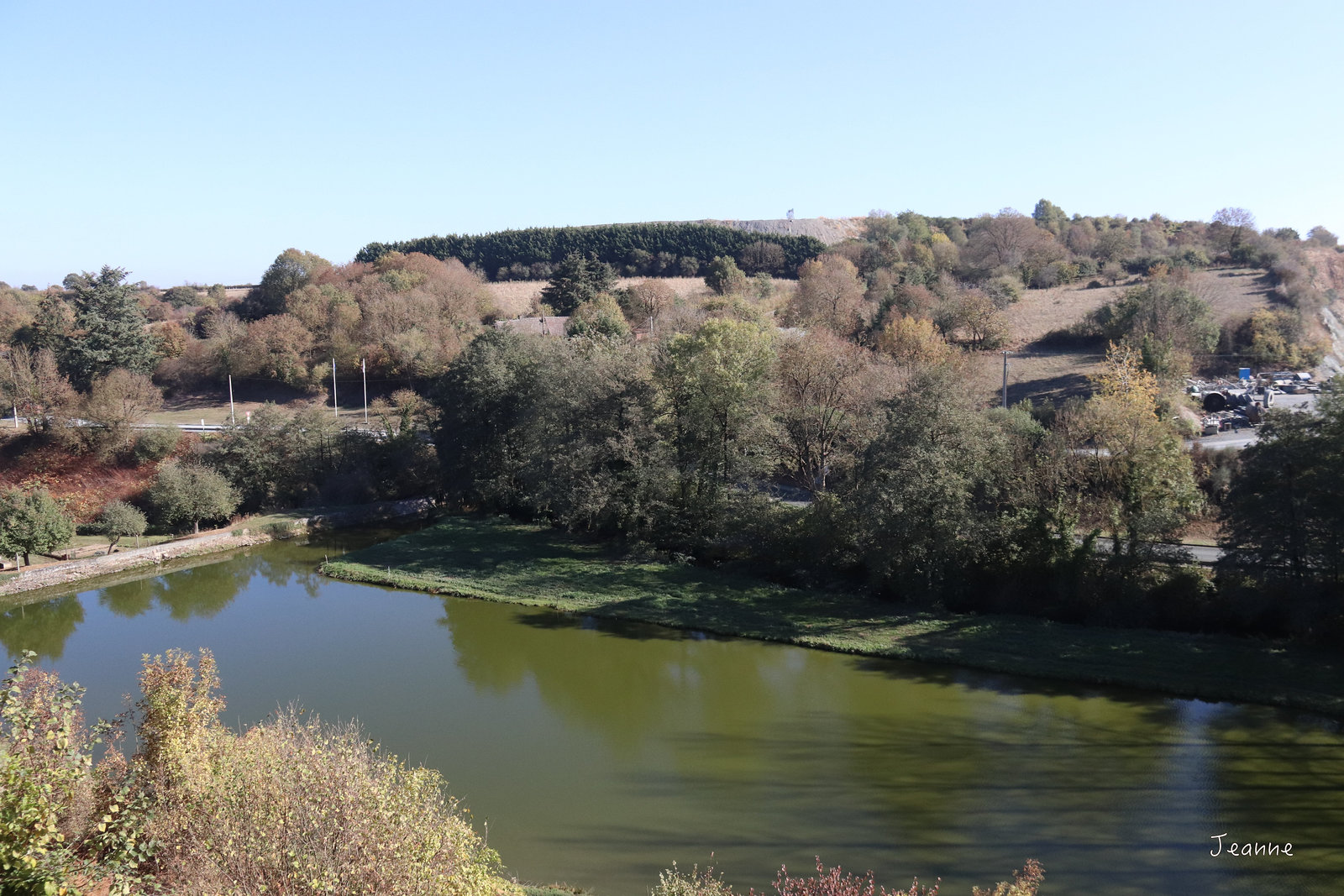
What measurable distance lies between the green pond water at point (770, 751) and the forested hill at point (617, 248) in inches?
2295

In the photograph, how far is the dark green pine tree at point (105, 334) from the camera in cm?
4338

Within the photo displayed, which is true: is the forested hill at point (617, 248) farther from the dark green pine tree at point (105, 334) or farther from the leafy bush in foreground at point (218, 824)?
the leafy bush in foreground at point (218, 824)

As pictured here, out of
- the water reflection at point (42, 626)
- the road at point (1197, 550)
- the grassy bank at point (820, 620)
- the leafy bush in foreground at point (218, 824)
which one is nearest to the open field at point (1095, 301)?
the road at point (1197, 550)

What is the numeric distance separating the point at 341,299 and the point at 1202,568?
4856 cm

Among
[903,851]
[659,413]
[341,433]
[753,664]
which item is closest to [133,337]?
[341,433]

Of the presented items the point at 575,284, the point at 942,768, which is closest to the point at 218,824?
the point at 942,768

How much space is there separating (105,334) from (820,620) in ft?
138

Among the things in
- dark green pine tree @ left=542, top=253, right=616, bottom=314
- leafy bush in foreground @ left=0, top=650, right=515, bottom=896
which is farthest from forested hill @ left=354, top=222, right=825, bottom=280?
leafy bush in foreground @ left=0, top=650, right=515, bottom=896

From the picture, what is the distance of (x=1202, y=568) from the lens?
19406mm

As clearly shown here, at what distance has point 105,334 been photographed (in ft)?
145

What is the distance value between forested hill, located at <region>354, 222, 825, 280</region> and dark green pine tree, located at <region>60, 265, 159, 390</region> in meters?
30.5

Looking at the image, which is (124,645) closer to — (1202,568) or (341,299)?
(1202,568)

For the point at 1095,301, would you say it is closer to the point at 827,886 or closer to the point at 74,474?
the point at 827,886

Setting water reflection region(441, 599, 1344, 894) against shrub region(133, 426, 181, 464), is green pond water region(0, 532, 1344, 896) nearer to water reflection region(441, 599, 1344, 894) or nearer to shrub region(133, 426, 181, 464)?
water reflection region(441, 599, 1344, 894)
